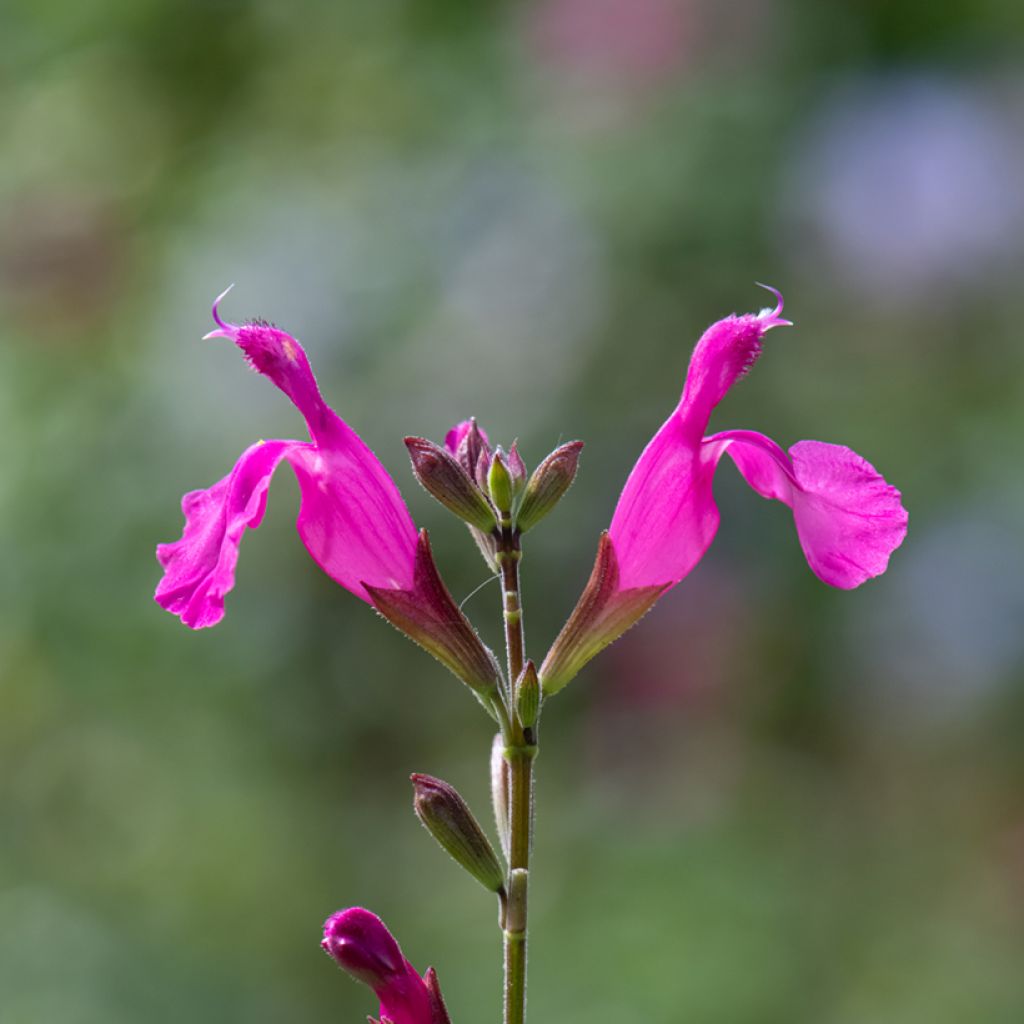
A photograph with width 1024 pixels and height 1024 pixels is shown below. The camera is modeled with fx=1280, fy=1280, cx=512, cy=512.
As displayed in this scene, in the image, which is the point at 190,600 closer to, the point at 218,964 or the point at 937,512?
the point at 218,964

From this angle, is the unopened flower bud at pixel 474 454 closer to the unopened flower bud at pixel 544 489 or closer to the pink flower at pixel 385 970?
the unopened flower bud at pixel 544 489

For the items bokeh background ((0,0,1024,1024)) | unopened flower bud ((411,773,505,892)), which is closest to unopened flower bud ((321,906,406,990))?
unopened flower bud ((411,773,505,892))

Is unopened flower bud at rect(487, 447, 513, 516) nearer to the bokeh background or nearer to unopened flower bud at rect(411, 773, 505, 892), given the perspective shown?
unopened flower bud at rect(411, 773, 505, 892)

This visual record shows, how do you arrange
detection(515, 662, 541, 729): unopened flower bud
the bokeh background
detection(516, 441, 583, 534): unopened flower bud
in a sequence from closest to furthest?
detection(515, 662, 541, 729): unopened flower bud → detection(516, 441, 583, 534): unopened flower bud → the bokeh background

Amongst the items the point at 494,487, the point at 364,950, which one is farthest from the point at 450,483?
the point at 364,950

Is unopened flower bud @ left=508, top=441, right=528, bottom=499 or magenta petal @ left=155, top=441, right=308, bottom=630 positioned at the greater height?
→ magenta petal @ left=155, top=441, right=308, bottom=630
